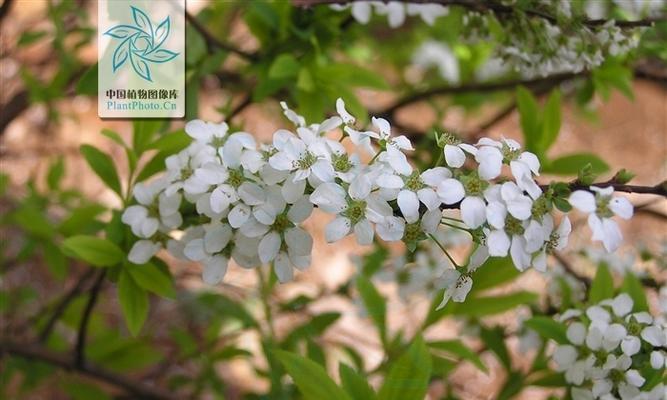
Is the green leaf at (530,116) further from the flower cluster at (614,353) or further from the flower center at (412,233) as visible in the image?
the flower center at (412,233)

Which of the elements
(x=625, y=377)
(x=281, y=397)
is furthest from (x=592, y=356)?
(x=281, y=397)

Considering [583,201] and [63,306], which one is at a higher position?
[583,201]

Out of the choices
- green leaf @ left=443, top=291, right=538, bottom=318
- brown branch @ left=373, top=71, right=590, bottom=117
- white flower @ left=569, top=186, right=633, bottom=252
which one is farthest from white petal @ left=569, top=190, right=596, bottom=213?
brown branch @ left=373, top=71, right=590, bottom=117

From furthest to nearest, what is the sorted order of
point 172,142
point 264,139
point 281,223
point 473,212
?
point 264,139, point 172,142, point 281,223, point 473,212

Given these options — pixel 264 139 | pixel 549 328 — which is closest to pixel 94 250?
pixel 549 328

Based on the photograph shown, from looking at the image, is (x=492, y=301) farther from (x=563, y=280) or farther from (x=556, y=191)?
(x=556, y=191)

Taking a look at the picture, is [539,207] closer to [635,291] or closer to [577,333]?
[577,333]
